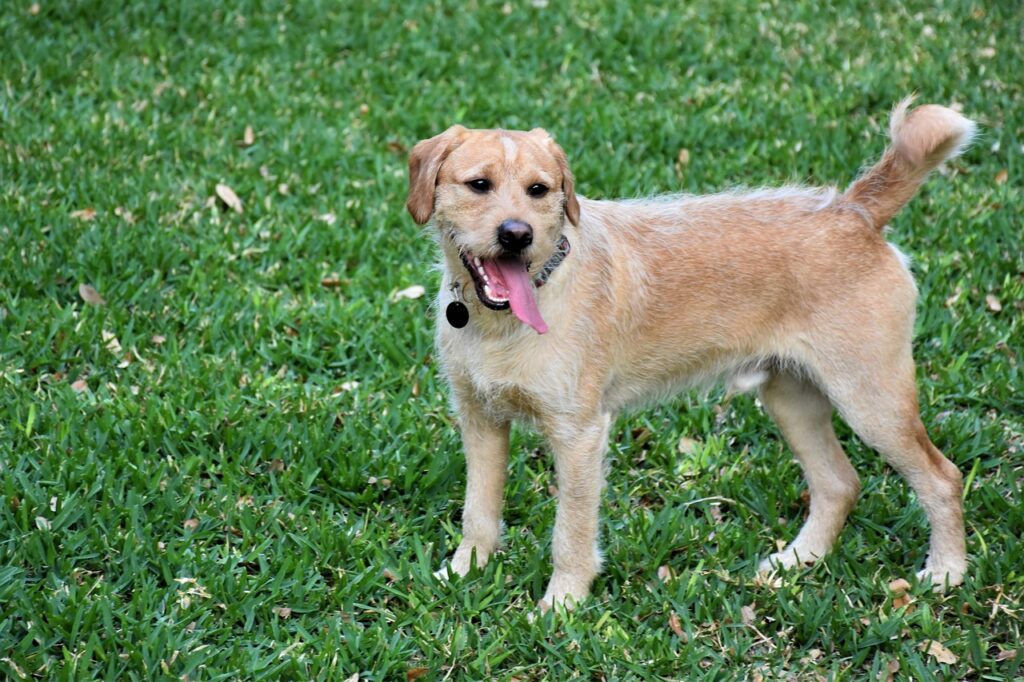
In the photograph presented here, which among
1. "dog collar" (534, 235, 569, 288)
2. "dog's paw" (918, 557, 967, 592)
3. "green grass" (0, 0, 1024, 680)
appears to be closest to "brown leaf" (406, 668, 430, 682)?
"green grass" (0, 0, 1024, 680)

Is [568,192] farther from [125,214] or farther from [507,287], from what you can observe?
[125,214]

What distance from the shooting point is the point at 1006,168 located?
8266 millimetres

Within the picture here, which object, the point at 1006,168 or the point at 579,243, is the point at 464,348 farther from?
the point at 1006,168

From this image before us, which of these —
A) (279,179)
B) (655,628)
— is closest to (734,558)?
(655,628)

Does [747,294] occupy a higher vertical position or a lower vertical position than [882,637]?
higher

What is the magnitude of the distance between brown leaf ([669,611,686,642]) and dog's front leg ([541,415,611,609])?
0.35m

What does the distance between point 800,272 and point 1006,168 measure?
172 inches

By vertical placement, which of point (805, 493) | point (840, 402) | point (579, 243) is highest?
point (579, 243)

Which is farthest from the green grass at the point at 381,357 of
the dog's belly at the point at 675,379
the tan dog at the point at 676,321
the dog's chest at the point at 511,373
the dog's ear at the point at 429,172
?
→ the dog's ear at the point at 429,172

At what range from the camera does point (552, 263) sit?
4.34 meters

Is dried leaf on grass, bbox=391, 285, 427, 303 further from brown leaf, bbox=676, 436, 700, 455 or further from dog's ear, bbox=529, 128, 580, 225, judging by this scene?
dog's ear, bbox=529, 128, 580, 225

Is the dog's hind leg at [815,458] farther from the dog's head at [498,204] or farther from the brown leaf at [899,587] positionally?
the dog's head at [498,204]

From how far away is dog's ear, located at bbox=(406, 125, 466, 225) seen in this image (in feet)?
13.9

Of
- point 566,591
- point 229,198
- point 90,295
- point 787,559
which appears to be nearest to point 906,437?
point 787,559
